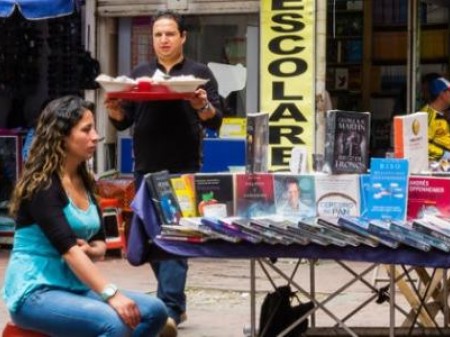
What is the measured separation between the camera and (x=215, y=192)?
562 centimetres

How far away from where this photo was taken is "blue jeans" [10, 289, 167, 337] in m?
4.95

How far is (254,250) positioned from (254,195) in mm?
371

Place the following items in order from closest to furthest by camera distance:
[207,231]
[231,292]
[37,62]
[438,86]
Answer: [207,231] → [231,292] → [438,86] → [37,62]

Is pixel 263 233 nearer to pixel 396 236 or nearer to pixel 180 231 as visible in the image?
pixel 180 231

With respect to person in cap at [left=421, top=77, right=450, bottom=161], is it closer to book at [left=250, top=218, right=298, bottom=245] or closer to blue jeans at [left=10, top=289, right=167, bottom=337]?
book at [left=250, top=218, right=298, bottom=245]

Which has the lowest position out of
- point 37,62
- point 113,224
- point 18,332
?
point 113,224

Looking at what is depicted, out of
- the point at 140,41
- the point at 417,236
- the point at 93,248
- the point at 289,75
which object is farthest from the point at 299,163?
the point at 140,41

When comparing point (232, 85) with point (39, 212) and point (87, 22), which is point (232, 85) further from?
point (39, 212)

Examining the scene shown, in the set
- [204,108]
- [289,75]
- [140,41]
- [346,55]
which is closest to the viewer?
[204,108]

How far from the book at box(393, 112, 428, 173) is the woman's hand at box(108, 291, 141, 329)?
1479mm

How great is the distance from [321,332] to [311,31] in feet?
13.9

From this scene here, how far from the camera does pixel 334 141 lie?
5.58 meters

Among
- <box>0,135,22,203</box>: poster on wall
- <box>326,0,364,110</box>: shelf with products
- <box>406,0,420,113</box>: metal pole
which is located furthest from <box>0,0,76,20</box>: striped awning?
<box>326,0,364,110</box>: shelf with products

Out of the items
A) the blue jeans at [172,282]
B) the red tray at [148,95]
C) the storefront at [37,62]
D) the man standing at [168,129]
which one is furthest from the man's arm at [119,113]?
the storefront at [37,62]
